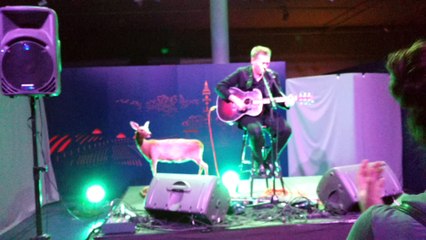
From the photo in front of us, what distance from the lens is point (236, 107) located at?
4426 millimetres

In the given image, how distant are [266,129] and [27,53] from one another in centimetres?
240

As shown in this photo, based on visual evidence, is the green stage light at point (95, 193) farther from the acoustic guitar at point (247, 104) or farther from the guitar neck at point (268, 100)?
the guitar neck at point (268, 100)

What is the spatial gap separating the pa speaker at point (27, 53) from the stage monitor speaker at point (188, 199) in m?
1.20

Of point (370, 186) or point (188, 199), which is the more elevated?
point (370, 186)

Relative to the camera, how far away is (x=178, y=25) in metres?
10.8

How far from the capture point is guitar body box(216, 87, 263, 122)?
14.2 feet

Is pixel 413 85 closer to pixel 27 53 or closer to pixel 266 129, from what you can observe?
pixel 27 53

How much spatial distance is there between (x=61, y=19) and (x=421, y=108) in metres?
10.00

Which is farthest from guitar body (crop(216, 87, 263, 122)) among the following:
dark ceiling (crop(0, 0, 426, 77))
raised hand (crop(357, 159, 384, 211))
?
dark ceiling (crop(0, 0, 426, 77))

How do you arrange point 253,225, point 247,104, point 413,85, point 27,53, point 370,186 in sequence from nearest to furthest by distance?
point 413,85 → point 370,186 → point 253,225 → point 27,53 → point 247,104

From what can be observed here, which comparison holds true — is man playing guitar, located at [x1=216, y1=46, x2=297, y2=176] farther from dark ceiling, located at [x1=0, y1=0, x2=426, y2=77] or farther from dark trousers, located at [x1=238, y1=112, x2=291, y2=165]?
dark ceiling, located at [x1=0, y1=0, x2=426, y2=77]

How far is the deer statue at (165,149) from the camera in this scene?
4930 millimetres

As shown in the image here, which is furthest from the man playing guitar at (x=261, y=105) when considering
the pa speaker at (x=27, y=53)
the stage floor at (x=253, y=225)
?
the pa speaker at (x=27, y=53)

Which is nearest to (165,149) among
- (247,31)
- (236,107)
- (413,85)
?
(236,107)
